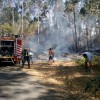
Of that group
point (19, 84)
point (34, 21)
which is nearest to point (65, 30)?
point (34, 21)

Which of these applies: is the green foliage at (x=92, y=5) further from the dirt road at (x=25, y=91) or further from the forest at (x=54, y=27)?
the dirt road at (x=25, y=91)

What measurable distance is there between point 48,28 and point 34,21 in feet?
48.0

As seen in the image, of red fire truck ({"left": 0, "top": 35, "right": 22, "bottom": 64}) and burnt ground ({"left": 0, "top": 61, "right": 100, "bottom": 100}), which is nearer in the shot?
burnt ground ({"left": 0, "top": 61, "right": 100, "bottom": 100})

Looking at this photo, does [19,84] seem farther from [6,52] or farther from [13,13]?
[13,13]

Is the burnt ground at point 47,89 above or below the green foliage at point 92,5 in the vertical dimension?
below

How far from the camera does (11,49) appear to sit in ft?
81.0

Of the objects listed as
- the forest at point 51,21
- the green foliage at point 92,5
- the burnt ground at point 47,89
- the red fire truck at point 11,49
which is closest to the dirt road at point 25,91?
the burnt ground at point 47,89

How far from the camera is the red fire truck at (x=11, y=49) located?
79.7 feet

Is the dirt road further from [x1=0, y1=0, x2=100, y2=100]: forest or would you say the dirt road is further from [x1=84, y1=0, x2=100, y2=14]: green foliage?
[x1=84, y1=0, x2=100, y2=14]: green foliage

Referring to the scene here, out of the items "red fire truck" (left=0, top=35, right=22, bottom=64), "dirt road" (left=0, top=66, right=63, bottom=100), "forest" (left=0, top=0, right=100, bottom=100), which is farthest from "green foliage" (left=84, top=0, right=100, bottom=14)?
"dirt road" (left=0, top=66, right=63, bottom=100)

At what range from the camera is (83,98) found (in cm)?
1080

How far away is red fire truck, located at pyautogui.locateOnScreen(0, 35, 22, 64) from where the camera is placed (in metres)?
24.3

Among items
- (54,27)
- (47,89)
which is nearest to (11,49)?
(47,89)

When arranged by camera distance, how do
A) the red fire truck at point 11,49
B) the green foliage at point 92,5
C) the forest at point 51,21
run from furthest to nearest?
1. the forest at point 51,21
2. the green foliage at point 92,5
3. the red fire truck at point 11,49
